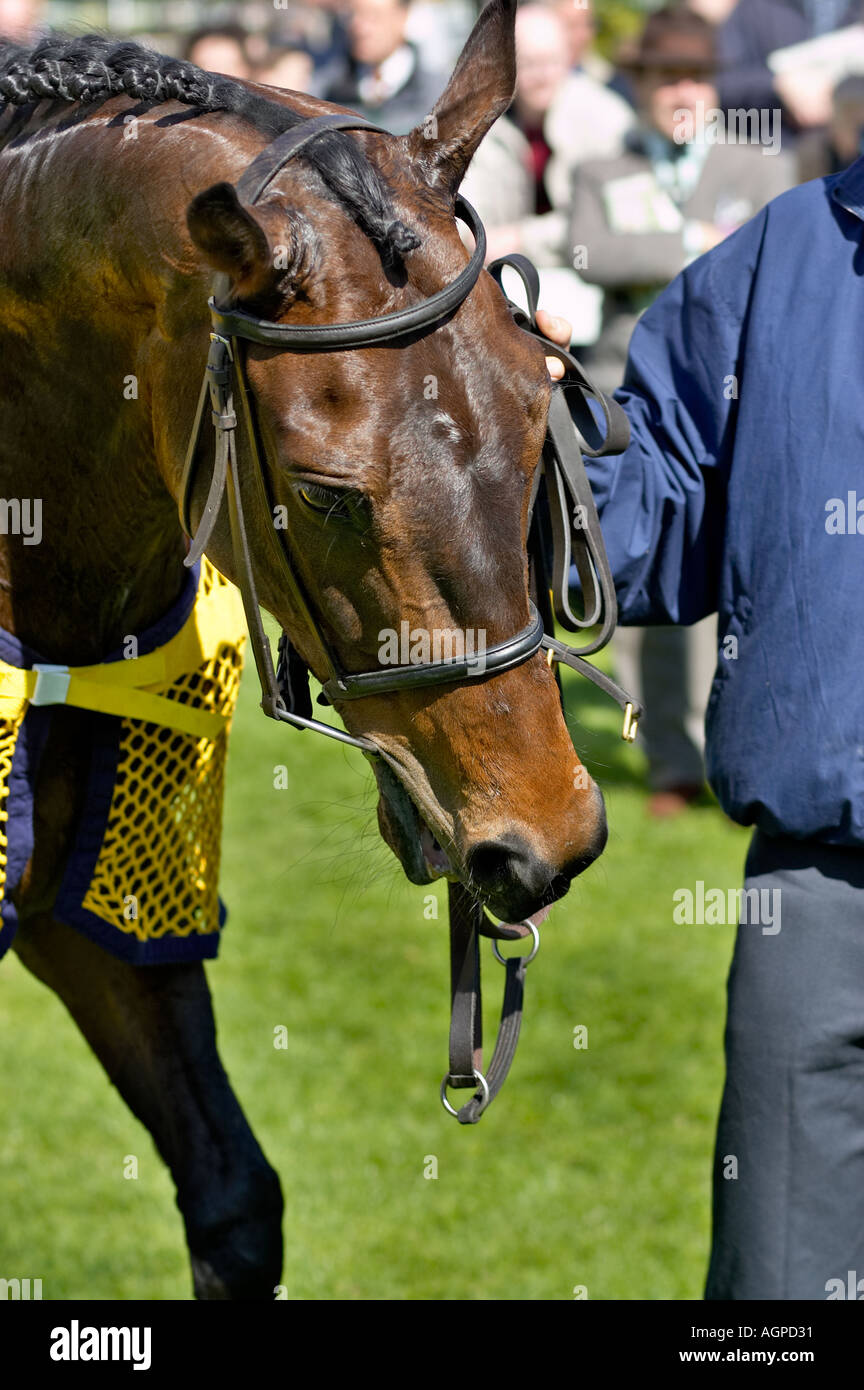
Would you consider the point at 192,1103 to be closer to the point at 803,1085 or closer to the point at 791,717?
the point at 803,1085

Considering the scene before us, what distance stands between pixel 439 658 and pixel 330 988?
3296 mm

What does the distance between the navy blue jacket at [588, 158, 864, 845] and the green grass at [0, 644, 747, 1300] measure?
2.10 feet

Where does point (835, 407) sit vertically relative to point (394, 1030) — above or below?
above

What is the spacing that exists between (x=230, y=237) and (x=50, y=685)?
33.1 inches

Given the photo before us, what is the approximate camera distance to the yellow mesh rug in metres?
2.55

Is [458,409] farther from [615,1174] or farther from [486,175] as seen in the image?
[486,175]

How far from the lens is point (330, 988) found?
17.2 ft

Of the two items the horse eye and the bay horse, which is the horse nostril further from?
the horse eye

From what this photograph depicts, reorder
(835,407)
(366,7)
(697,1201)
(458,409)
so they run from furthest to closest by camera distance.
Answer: (366,7) < (697,1201) < (835,407) < (458,409)

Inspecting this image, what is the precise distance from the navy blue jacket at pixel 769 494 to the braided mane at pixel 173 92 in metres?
0.76

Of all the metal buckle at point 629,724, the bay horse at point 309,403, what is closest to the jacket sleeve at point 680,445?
the metal buckle at point 629,724

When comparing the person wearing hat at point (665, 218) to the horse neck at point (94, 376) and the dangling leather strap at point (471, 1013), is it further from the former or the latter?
the horse neck at point (94, 376)

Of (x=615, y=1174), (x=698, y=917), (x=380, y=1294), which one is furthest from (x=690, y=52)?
(x=380, y=1294)

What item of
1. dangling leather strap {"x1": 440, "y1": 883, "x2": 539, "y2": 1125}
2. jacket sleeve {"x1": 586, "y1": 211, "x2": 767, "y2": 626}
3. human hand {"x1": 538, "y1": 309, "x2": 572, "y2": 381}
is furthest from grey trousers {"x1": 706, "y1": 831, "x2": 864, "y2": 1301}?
human hand {"x1": 538, "y1": 309, "x2": 572, "y2": 381}
